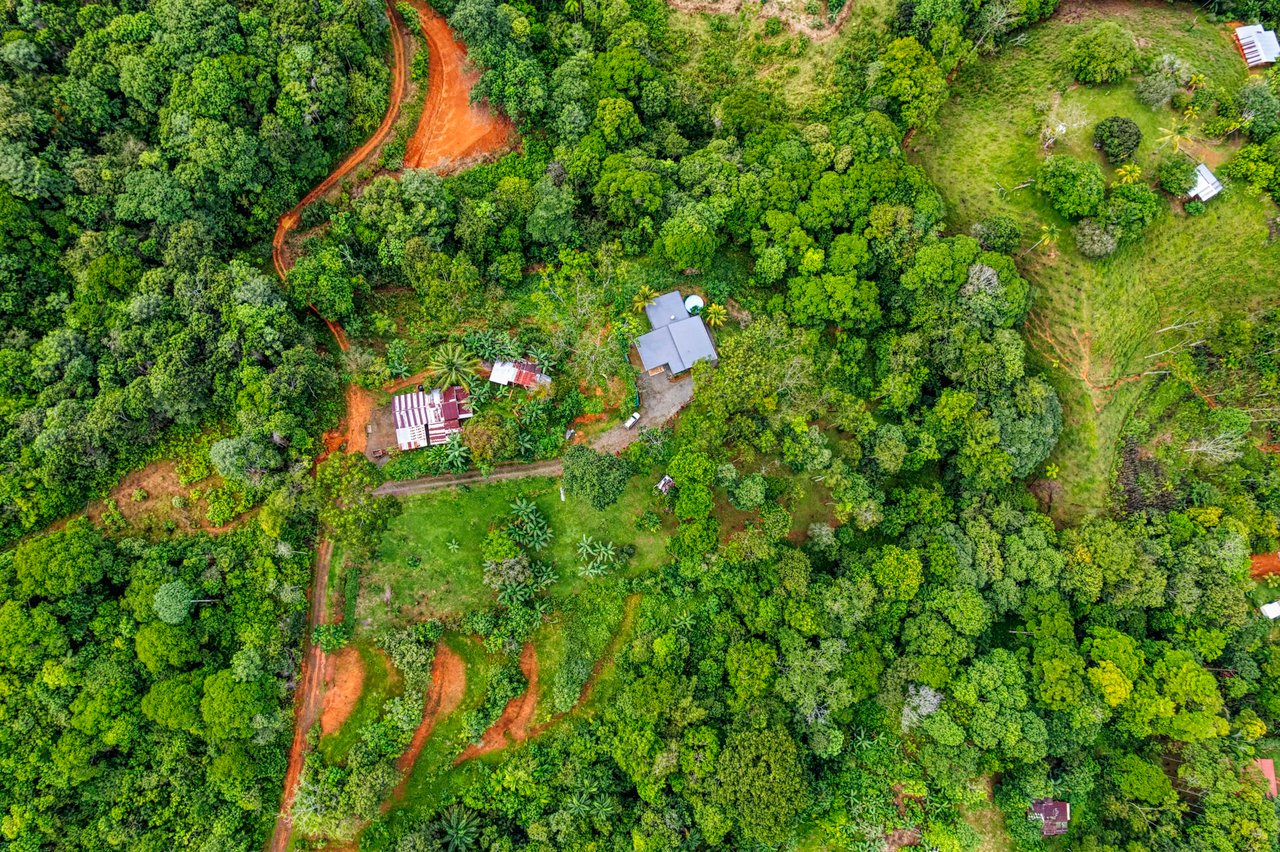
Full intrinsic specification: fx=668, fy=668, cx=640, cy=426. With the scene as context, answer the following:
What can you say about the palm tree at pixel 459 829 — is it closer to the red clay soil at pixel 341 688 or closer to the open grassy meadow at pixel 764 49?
the red clay soil at pixel 341 688

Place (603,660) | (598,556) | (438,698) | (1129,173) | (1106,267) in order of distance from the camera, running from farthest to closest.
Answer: (1106,267)
(1129,173)
(598,556)
(603,660)
(438,698)

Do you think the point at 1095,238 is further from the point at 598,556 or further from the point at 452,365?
the point at 452,365

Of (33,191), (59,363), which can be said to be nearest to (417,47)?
(33,191)

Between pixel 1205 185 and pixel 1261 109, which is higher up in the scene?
pixel 1261 109

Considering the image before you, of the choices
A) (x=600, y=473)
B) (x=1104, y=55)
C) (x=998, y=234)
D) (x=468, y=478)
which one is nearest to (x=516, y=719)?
(x=468, y=478)

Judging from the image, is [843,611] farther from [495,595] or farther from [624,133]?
[624,133]

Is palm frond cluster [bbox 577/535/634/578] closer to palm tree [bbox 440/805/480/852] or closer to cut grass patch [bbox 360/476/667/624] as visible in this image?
cut grass patch [bbox 360/476/667/624]

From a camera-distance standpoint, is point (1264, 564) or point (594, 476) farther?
point (1264, 564)

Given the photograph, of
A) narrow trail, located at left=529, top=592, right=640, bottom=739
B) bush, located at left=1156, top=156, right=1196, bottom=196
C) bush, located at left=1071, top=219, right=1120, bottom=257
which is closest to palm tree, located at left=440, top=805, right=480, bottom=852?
narrow trail, located at left=529, top=592, right=640, bottom=739
